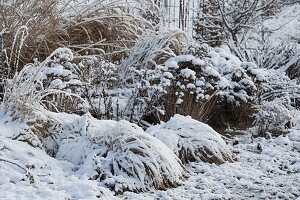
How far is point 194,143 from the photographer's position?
453cm

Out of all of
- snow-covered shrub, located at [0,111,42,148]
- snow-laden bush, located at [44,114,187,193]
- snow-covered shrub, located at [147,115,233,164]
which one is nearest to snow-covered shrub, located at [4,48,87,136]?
snow-covered shrub, located at [0,111,42,148]

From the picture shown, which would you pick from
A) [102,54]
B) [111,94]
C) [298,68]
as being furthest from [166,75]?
[298,68]

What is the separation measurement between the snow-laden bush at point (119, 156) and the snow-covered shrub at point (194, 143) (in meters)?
0.25

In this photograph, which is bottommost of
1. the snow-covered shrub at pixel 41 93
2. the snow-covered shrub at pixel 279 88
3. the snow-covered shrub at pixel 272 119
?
the snow-covered shrub at pixel 272 119

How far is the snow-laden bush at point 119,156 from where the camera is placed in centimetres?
382

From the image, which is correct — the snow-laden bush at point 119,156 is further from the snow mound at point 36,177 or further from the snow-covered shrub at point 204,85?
the snow-covered shrub at point 204,85

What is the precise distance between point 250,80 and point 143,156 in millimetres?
2185

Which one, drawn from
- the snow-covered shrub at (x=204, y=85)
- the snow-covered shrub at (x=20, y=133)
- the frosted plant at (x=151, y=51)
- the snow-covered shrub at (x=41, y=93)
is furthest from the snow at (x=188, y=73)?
the snow-covered shrub at (x=20, y=133)

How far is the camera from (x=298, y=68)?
24.0 feet

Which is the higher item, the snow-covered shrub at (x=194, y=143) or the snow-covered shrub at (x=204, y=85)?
the snow-covered shrub at (x=204, y=85)

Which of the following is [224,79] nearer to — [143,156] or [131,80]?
[131,80]

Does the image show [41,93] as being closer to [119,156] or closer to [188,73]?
[119,156]

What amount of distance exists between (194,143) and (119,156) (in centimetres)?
82

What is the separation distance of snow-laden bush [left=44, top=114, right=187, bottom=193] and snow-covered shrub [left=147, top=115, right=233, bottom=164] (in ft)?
0.82
